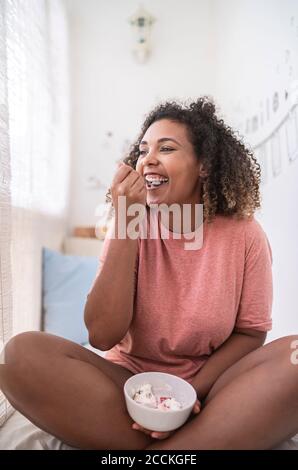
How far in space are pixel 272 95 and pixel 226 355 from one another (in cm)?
71

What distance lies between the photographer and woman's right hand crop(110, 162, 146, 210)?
0.73 m

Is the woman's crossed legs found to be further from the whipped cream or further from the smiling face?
the smiling face

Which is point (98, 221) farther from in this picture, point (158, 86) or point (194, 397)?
point (194, 397)

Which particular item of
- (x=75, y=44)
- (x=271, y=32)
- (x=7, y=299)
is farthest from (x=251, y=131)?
(x=75, y=44)

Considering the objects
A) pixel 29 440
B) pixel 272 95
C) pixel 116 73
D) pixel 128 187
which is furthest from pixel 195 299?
pixel 116 73

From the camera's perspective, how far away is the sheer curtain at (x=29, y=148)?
780 mm

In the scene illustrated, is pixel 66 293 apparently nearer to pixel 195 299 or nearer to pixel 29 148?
pixel 29 148

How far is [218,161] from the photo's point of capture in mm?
870

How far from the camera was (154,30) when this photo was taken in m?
1.51

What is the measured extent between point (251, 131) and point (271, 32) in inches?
11.3

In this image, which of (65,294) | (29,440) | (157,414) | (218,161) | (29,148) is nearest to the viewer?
(157,414)

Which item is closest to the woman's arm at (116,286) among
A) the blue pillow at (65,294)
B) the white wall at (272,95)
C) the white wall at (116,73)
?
the white wall at (272,95)

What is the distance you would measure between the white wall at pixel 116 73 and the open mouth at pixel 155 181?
82 centimetres

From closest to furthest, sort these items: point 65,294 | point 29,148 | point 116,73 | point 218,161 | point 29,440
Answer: point 29,440 → point 218,161 → point 29,148 → point 65,294 → point 116,73
